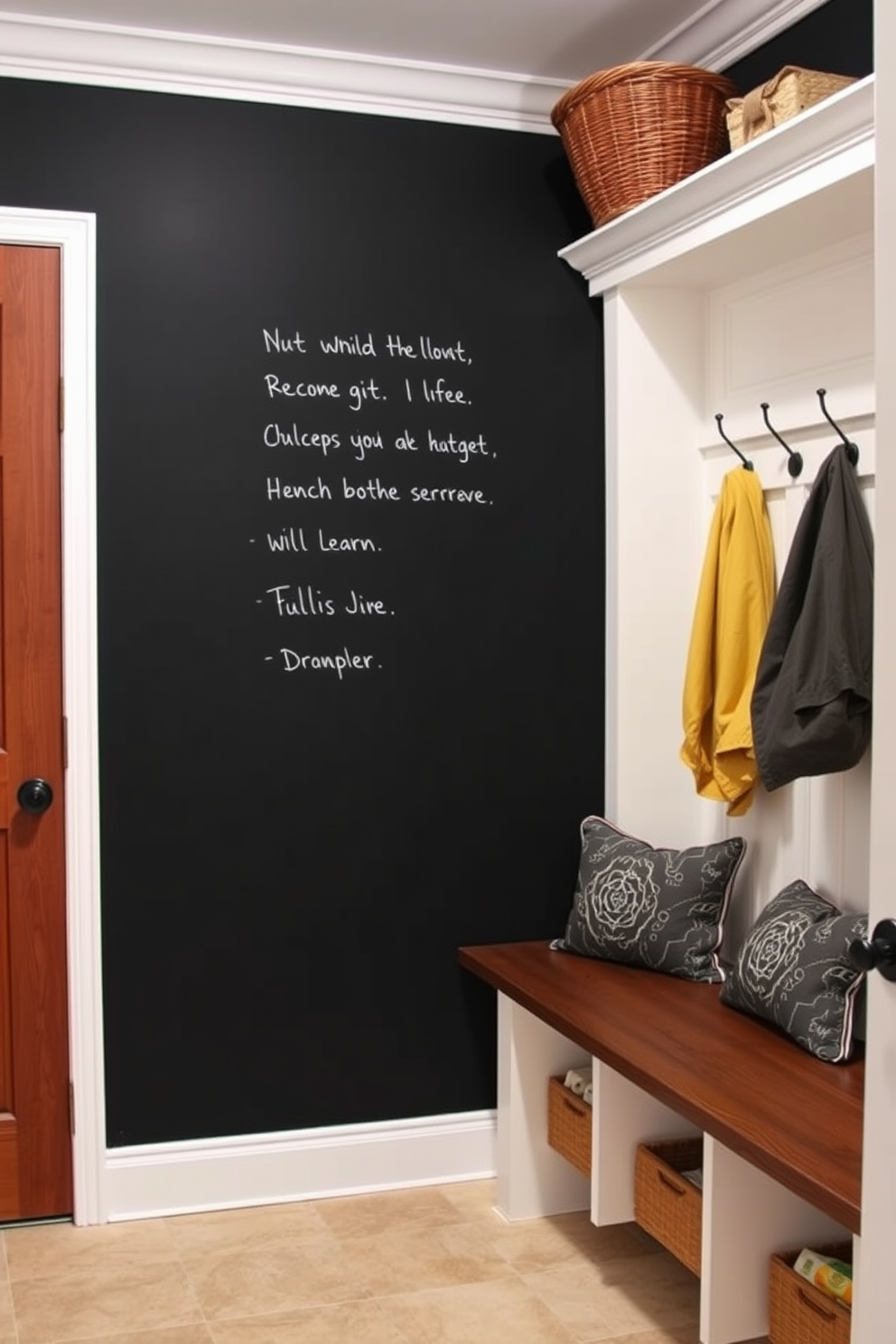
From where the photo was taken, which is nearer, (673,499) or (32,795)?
(32,795)

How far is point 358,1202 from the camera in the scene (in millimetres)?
3369

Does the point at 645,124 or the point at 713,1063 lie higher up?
the point at 645,124

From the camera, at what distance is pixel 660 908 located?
A: 10.3ft

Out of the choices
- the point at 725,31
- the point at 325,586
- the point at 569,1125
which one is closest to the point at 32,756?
the point at 325,586

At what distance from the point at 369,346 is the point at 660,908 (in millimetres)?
1457

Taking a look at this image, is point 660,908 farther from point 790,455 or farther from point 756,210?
point 756,210

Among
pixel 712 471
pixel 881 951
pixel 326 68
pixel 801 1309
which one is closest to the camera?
pixel 881 951

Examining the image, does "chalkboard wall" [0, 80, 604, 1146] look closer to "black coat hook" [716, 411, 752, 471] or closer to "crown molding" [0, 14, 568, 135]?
"crown molding" [0, 14, 568, 135]

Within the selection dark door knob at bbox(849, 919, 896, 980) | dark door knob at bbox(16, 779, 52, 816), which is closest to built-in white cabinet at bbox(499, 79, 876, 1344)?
dark door knob at bbox(849, 919, 896, 980)

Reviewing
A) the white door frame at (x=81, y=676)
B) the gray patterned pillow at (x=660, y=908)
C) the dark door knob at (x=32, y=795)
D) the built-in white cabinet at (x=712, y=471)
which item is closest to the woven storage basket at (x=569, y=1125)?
the built-in white cabinet at (x=712, y=471)

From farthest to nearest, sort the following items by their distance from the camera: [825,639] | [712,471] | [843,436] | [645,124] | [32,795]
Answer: [712,471], [32,795], [645,124], [843,436], [825,639]

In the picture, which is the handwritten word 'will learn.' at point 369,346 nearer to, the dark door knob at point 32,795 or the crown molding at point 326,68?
the crown molding at point 326,68

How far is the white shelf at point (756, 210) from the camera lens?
2.49 m

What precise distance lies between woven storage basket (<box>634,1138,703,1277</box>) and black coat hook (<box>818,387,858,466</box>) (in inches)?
54.6
